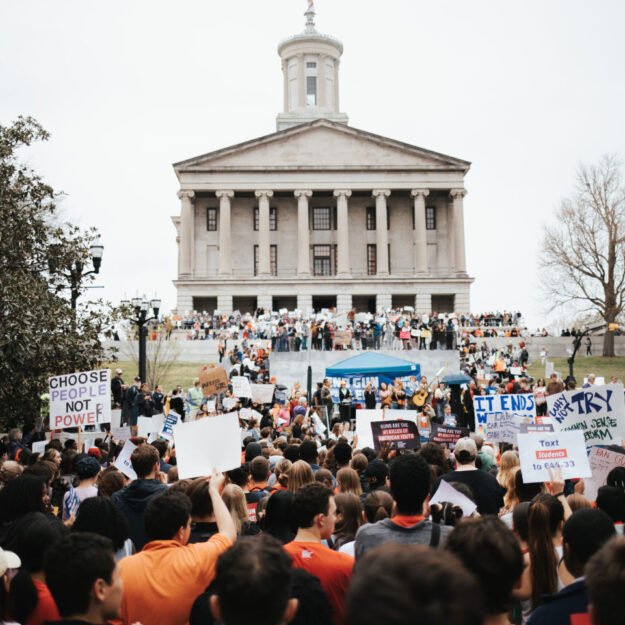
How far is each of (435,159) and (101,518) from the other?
187 ft

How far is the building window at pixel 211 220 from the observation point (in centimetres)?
6081

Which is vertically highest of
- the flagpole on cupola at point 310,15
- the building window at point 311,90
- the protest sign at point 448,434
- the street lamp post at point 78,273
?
the flagpole on cupola at point 310,15

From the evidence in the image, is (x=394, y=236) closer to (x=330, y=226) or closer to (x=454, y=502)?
(x=330, y=226)

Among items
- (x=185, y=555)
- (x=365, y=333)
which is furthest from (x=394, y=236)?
(x=185, y=555)

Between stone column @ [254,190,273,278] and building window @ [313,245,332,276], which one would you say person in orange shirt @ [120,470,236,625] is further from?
building window @ [313,245,332,276]

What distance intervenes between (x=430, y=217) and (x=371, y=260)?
272 inches

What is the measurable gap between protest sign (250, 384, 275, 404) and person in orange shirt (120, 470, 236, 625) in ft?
56.2

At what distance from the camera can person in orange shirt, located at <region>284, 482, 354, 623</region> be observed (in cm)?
379

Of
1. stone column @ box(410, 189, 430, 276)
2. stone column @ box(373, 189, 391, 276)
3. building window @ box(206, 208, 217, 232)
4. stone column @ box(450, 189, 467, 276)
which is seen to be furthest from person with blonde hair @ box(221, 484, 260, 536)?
building window @ box(206, 208, 217, 232)

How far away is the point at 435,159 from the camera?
58.3 meters

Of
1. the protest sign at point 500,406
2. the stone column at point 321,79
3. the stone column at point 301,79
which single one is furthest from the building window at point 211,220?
the protest sign at point 500,406

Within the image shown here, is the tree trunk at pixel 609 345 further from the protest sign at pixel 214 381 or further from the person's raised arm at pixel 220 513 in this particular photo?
the person's raised arm at pixel 220 513

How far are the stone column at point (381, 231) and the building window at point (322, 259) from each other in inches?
209

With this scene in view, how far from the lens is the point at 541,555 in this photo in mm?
4105
